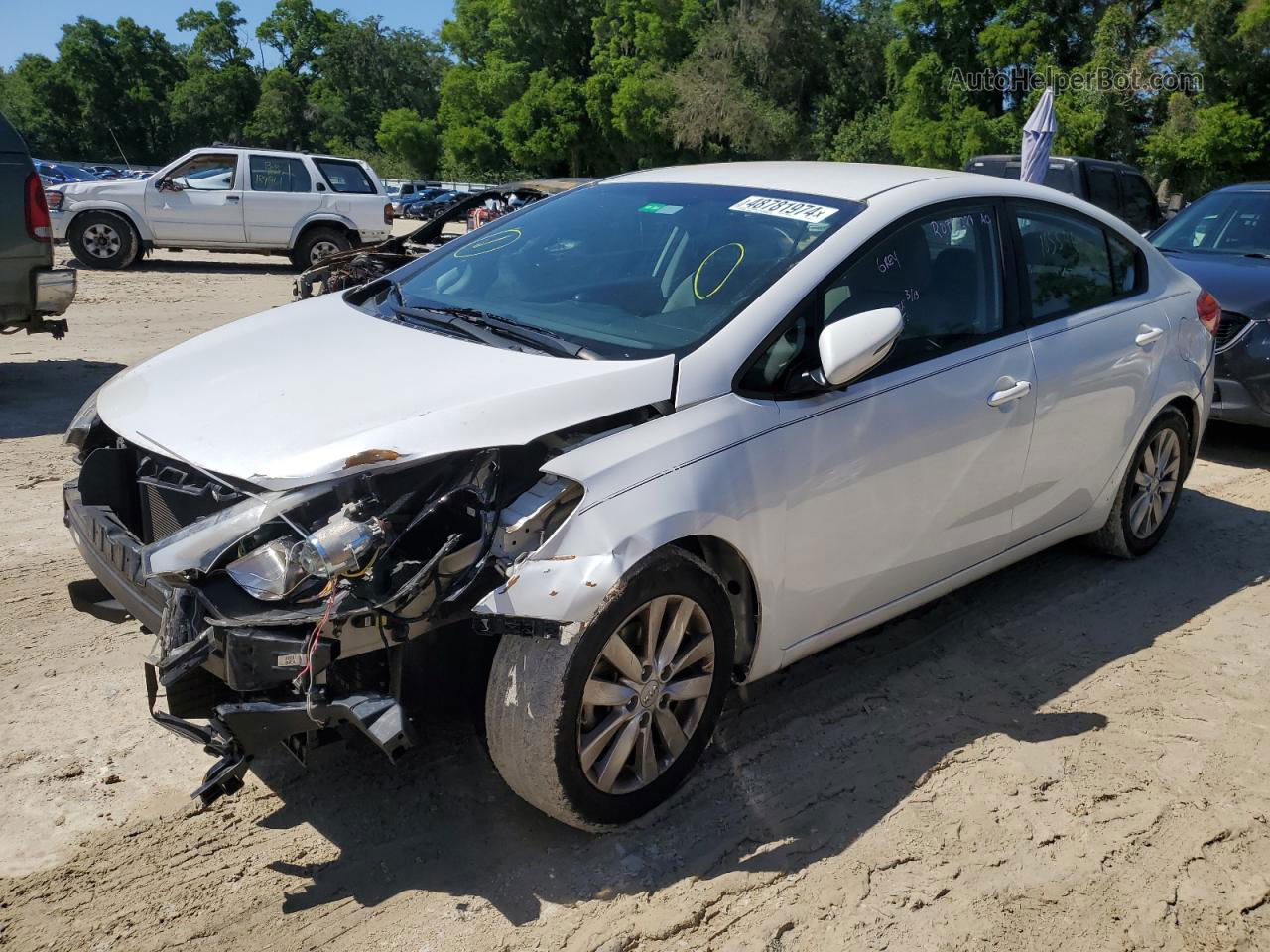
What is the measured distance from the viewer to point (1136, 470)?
506 cm

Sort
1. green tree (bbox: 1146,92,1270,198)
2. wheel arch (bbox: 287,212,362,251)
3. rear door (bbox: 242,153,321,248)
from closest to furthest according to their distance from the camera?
1. rear door (bbox: 242,153,321,248)
2. wheel arch (bbox: 287,212,362,251)
3. green tree (bbox: 1146,92,1270,198)

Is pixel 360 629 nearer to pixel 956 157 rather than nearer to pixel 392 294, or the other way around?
pixel 392 294

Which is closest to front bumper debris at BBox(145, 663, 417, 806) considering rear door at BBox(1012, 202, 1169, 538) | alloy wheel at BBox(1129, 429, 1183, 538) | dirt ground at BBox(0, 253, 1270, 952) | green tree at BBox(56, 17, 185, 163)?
dirt ground at BBox(0, 253, 1270, 952)

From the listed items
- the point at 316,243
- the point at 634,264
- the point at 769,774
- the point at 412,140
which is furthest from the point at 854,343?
the point at 412,140

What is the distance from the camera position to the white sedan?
2750 millimetres

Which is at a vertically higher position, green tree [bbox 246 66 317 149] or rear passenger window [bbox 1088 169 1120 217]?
green tree [bbox 246 66 317 149]

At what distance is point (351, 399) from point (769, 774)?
1.70m

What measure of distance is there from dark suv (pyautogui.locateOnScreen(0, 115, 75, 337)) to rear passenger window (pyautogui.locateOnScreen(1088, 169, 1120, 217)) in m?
12.9

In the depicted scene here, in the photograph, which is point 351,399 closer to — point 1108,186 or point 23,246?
point 23,246

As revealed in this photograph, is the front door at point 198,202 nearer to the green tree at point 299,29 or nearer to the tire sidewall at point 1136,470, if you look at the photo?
the tire sidewall at point 1136,470

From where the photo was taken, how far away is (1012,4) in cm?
3656

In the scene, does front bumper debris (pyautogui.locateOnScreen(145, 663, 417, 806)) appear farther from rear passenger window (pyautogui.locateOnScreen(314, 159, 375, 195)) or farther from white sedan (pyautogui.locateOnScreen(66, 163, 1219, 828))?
rear passenger window (pyautogui.locateOnScreen(314, 159, 375, 195))

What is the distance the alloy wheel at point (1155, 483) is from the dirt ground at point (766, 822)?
76 centimetres
